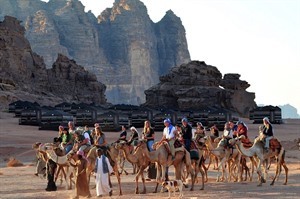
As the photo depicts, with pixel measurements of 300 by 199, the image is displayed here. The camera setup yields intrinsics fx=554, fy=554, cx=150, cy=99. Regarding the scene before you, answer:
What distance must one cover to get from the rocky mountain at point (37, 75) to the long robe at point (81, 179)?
271 ft

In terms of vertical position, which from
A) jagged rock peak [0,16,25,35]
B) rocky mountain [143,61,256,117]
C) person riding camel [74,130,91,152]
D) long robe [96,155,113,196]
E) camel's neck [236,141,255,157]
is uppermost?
jagged rock peak [0,16,25,35]

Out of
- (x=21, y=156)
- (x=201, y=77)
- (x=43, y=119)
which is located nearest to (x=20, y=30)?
(x=201, y=77)

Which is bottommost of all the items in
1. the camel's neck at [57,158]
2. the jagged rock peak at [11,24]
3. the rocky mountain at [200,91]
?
the camel's neck at [57,158]

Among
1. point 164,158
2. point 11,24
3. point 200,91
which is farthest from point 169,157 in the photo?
point 11,24

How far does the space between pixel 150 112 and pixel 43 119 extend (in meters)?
11.6

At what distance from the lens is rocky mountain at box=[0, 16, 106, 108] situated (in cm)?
10531

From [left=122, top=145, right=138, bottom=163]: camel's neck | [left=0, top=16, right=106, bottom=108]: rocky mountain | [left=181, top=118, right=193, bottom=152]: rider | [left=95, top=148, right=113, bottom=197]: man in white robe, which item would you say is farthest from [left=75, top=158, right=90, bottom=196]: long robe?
[left=0, top=16, right=106, bottom=108]: rocky mountain

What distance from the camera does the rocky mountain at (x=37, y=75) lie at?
105m

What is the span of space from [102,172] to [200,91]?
64.4 meters

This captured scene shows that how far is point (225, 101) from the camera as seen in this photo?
80938 millimetres

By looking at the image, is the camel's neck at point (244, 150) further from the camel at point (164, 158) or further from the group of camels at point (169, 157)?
the camel at point (164, 158)

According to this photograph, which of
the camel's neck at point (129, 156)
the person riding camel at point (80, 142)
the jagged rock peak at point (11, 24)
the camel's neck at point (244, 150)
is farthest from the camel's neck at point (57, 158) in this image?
the jagged rock peak at point (11, 24)

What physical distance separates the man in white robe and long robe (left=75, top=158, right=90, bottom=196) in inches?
14.3

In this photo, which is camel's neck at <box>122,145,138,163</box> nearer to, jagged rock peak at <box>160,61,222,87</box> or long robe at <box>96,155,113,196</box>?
long robe at <box>96,155,113,196</box>
